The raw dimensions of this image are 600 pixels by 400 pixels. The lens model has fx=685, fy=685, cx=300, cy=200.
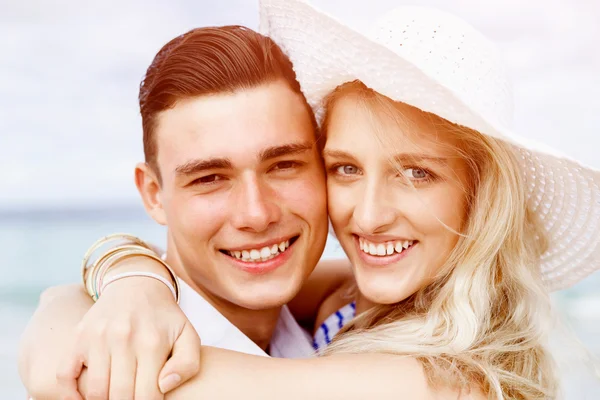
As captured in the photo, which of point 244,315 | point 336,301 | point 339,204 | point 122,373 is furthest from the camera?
point 336,301

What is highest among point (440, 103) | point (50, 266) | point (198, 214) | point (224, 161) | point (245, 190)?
point (440, 103)

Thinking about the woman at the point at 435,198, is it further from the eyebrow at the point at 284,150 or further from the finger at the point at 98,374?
the finger at the point at 98,374

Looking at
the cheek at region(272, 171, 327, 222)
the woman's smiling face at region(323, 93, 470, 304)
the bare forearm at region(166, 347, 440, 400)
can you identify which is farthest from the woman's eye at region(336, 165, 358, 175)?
the bare forearm at region(166, 347, 440, 400)

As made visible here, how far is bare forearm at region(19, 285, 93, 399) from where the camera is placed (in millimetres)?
2088

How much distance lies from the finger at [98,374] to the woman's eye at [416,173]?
120 cm

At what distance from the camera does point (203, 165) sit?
2.67 metres

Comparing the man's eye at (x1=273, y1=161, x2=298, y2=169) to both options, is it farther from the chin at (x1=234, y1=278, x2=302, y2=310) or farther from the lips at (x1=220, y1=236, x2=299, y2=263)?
the chin at (x1=234, y1=278, x2=302, y2=310)

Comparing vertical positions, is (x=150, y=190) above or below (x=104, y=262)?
above

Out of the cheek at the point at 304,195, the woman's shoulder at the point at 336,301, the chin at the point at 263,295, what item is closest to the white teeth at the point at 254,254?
the chin at the point at 263,295

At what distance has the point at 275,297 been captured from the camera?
9.33 ft

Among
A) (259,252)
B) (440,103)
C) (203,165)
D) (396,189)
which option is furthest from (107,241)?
(440,103)

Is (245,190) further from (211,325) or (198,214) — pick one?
(211,325)

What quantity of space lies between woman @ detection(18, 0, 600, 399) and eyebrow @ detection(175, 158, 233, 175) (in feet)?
1.34

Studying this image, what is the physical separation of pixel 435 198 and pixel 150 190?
Result: 133 cm
